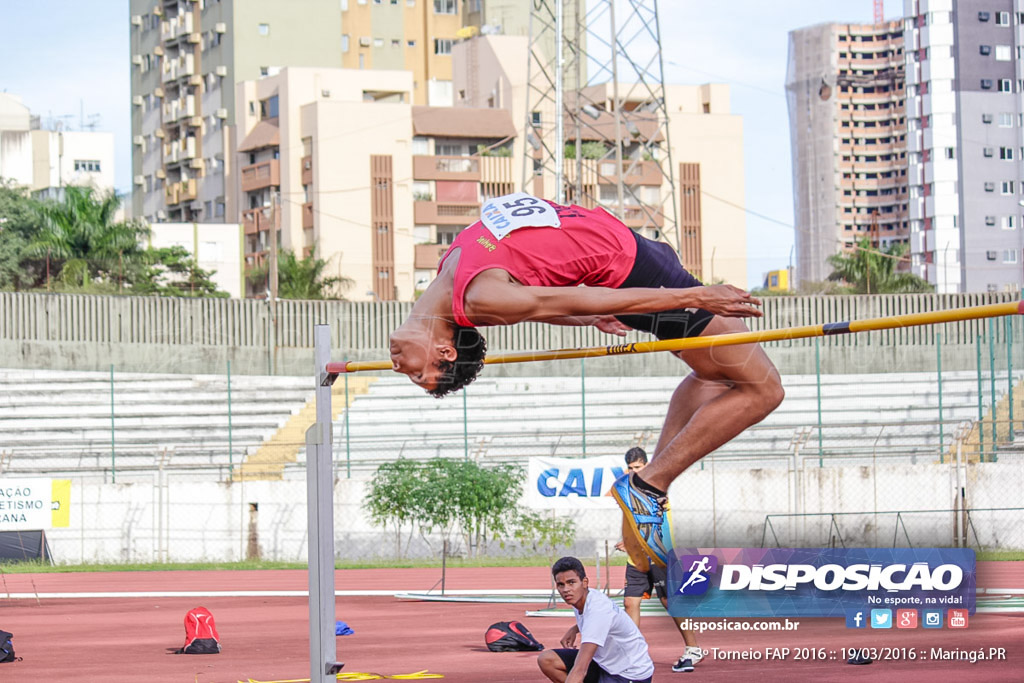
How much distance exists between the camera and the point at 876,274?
40125mm

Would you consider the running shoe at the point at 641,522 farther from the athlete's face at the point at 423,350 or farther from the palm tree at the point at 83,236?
the palm tree at the point at 83,236

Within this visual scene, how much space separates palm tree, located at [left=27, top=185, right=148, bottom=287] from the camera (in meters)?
34.8

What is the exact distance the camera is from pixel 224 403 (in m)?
20.5

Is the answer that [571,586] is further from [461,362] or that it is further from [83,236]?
[83,236]

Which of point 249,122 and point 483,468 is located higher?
point 249,122

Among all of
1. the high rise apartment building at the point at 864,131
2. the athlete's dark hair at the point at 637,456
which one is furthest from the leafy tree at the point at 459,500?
the high rise apartment building at the point at 864,131

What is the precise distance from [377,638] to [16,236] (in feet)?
97.0

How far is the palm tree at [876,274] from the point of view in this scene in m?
35.3

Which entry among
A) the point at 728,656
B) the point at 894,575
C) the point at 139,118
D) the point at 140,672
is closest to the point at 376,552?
the point at 140,672

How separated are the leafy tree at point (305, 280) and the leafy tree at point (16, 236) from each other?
7.29 metres

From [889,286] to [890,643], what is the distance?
100.0ft

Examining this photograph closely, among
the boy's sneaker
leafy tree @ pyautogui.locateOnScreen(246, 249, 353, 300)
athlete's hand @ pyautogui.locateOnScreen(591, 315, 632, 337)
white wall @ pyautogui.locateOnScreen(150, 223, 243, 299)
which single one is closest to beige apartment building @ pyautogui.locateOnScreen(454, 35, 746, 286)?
leafy tree @ pyautogui.locateOnScreen(246, 249, 353, 300)

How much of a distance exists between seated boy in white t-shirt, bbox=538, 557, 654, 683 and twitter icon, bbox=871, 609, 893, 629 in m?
1.05

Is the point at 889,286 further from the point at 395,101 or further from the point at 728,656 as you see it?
the point at 728,656
